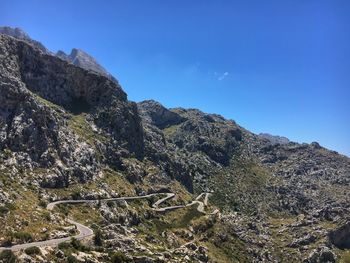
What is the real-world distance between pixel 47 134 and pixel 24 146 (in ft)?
46.6

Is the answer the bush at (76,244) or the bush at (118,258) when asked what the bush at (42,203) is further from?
the bush at (118,258)

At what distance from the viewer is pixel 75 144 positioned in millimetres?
188500

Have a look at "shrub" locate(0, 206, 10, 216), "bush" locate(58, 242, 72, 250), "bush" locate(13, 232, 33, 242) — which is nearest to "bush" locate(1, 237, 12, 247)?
"bush" locate(13, 232, 33, 242)

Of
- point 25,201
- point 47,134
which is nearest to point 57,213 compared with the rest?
point 25,201

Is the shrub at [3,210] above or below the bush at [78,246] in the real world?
above

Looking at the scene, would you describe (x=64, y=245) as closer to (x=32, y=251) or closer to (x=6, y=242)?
(x=6, y=242)

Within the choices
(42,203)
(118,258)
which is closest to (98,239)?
(118,258)

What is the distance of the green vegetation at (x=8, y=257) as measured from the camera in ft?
230

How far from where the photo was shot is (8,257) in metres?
71.4

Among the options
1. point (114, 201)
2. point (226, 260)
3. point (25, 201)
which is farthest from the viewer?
point (226, 260)

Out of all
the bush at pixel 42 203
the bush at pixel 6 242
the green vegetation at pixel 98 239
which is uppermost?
the bush at pixel 42 203

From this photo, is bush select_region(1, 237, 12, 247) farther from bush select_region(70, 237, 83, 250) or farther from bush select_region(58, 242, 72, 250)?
bush select_region(70, 237, 83, 250)

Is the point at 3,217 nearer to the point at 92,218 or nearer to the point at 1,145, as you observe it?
the point at 92,218

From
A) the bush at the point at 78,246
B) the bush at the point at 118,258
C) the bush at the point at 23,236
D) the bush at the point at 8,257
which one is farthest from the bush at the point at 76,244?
the bush at the point at 8,257
